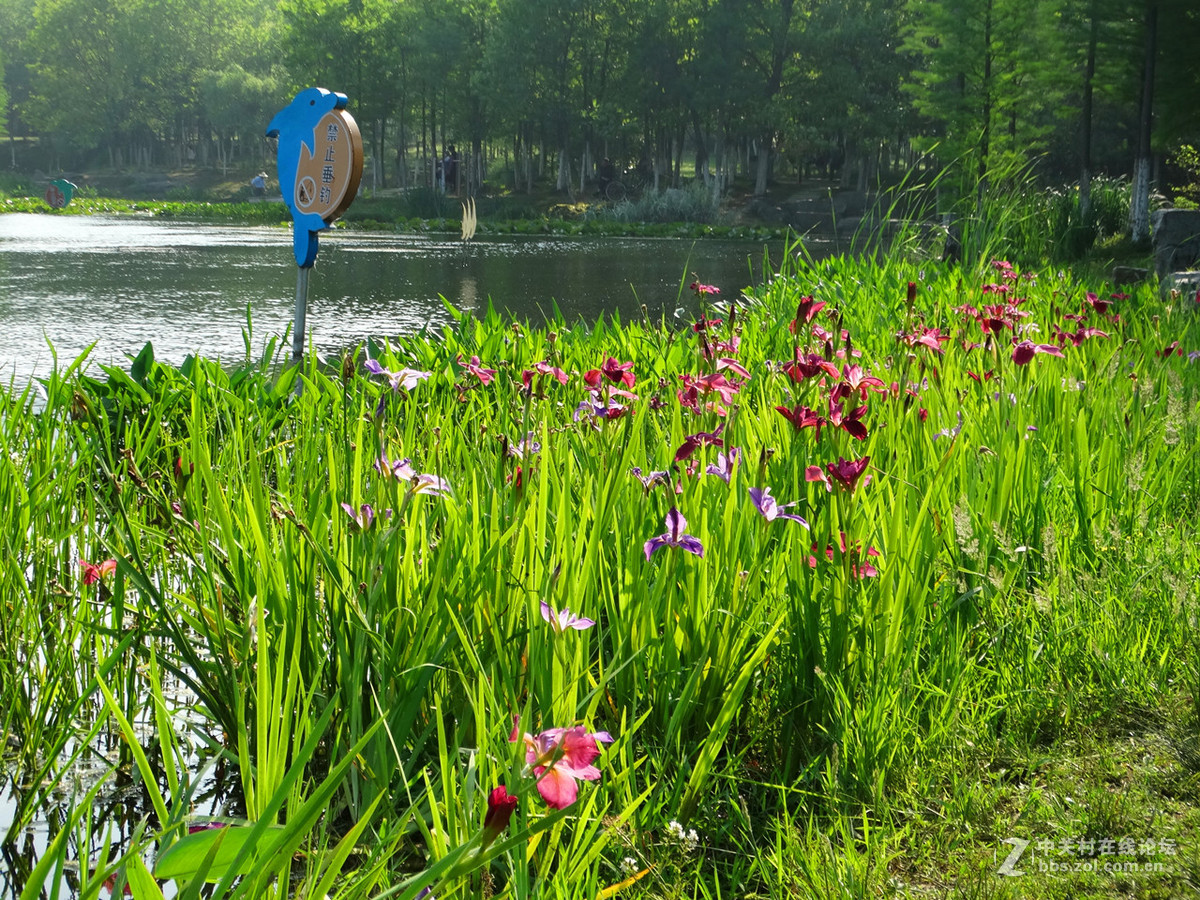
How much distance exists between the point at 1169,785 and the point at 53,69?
84293 mm

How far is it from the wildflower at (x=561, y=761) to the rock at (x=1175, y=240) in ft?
33.7

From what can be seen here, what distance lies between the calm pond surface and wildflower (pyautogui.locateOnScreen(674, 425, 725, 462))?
2048 mm

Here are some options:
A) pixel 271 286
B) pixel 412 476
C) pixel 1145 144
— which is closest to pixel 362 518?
pixel 412 476

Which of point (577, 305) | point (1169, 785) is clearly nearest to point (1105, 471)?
point (1169, 785)

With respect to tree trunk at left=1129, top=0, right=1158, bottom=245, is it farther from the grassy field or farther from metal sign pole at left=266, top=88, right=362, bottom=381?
the grassy field

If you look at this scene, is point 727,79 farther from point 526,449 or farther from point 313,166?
point 526,449

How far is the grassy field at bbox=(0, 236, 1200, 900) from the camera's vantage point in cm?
124

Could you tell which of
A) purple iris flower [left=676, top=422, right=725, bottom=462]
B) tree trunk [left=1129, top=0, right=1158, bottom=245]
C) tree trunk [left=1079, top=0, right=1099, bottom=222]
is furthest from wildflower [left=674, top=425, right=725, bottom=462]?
tree trunk [left=1079, top=0, right=1099, bottom=222]

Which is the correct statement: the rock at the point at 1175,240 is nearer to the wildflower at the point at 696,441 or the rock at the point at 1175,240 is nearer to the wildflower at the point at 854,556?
the wildflower at the point at 696,441

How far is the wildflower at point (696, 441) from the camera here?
1654mm

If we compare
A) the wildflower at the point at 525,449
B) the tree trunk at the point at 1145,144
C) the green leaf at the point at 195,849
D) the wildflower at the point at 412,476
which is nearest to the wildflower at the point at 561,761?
the green leaf at the point at 195,849

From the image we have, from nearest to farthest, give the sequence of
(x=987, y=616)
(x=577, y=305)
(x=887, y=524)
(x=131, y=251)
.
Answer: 1. (x=887, y=524)
2. (x=987, y=616)
3. (x=577, y=305)
4. (x=131, y=251)

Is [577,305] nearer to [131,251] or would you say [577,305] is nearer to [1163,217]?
[1163,217]

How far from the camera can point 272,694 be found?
1.22m
